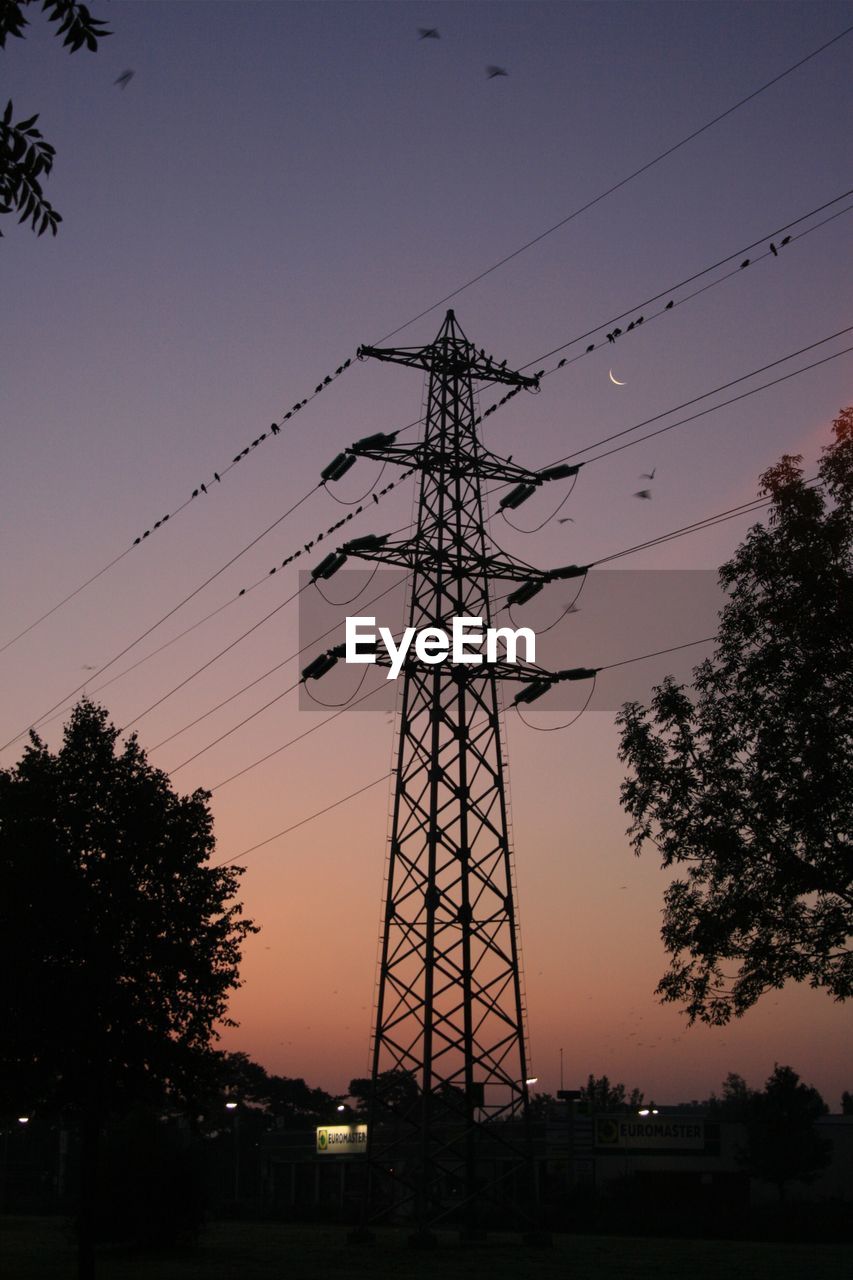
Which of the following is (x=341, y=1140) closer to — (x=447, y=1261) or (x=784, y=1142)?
(x=784, y=1142)

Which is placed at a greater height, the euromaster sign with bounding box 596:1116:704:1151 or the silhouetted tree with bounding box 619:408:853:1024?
the silhouetted tree with bounding box 619:408:853:1024

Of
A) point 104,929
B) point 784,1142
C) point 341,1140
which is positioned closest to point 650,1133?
point 784,1142

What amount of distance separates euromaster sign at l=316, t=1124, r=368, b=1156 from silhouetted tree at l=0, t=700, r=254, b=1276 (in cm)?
6489

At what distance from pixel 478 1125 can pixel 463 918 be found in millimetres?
5197

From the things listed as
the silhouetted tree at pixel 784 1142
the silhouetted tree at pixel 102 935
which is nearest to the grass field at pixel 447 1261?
the silhouetted tree at pixel 102 935

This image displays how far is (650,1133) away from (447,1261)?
211 feet

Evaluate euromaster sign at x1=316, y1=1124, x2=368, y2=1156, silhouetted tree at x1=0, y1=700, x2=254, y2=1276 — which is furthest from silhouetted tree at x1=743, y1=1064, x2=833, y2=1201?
silhouetted tree at x1=0, y1=700, x2=254, y2=1276

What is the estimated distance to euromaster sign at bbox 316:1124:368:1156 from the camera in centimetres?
9688

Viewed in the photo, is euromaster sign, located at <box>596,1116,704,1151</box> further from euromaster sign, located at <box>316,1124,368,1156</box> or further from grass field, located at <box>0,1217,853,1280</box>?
grass field, located at <box>0,1217,853,1280</box>

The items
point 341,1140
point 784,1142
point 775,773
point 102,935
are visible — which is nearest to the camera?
point 775,773

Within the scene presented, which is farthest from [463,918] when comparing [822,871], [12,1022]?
[822,871]

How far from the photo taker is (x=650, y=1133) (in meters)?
94.8

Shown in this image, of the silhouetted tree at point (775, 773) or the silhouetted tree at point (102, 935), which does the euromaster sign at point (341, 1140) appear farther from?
the silhouetted tree at point (775, 773)

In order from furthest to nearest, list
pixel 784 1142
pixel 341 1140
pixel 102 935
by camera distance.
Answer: pixel 341 1140 → pixel 784 1142 → pixel 102 935
